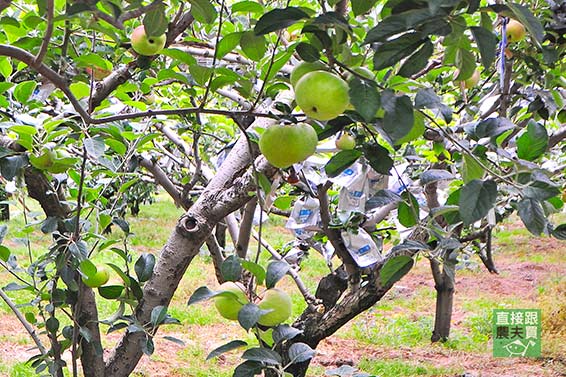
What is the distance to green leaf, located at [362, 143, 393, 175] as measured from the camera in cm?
78

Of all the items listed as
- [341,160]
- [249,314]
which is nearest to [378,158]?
[341,160]

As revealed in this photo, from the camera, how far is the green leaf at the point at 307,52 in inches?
25.1

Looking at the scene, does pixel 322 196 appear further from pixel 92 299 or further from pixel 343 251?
pixel 92 299

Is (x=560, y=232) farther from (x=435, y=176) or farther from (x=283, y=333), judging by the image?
(x=283, y=333)

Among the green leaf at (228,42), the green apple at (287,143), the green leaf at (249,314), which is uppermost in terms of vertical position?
the green leaf at (228,42)

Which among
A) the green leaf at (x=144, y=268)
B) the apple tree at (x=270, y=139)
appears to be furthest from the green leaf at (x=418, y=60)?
the green leaf at (x=144, y=268)

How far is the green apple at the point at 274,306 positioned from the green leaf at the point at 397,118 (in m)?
0.34

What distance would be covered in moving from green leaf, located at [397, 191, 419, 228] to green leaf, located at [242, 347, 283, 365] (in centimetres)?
25

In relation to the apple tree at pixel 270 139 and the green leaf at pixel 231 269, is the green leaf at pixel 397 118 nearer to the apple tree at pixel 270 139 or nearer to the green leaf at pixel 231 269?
the apple tree at pixel 270 139

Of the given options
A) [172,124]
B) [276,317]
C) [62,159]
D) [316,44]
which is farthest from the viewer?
[172,124]

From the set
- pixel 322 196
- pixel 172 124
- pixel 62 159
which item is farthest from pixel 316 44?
pixel 172 124

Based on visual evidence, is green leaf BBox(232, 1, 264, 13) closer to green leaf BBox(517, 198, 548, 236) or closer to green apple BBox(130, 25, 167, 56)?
green apple BBox(130, 25, 167, 56)

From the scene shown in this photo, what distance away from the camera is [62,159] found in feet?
3.40

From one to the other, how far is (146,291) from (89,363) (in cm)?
22
